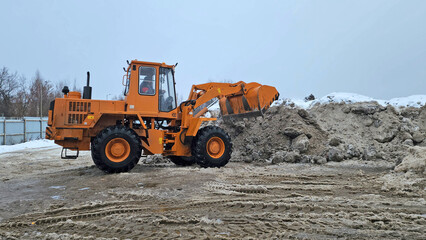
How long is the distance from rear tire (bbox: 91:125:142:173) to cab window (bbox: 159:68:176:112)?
127cm

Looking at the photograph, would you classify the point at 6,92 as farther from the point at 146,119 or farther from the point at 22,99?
the point at 146,119

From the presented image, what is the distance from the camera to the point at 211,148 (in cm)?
886

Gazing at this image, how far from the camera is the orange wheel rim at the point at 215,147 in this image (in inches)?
348

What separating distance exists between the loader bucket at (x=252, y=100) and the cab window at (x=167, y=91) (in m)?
1.77

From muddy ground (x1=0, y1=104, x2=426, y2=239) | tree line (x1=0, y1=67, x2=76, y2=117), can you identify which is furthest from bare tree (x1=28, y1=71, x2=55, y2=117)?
muddy ground (x1=0, y1=104, x2=426, y2=239)

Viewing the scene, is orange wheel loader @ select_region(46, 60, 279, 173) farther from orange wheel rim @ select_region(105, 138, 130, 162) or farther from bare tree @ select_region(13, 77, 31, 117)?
bare tree @ select_region(13, 77, 31, 117)

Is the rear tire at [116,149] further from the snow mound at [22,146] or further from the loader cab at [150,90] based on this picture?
the snow mound at [22,146]

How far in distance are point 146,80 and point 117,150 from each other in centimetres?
204

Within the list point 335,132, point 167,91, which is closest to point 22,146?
point 167,91

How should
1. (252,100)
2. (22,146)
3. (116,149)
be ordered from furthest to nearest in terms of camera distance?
(22,146) → (252,100) → (116,149)

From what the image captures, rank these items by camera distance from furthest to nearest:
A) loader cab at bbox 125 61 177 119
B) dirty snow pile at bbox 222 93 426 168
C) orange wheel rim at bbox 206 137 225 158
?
1. dirty snow pile at bbox 222 93 426 168
2. orange wheel rim at bbox 206 137 225 158
3. loader cab at bbox 125 61 177 119

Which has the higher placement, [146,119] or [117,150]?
[146,119]

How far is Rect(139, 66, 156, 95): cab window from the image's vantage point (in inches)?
335

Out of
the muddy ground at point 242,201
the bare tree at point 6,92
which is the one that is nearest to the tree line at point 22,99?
the bare tree at point 6,92
